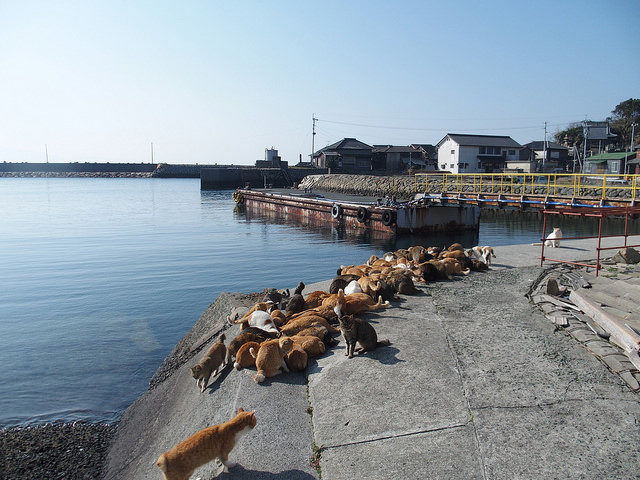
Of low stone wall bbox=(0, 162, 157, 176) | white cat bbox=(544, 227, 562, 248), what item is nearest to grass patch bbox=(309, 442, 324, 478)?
white cat bbox=(544, 227, 562, 248)

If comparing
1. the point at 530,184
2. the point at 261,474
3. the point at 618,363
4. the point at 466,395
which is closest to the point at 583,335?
the point at 618,363

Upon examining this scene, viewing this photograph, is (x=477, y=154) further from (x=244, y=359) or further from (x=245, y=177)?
(x=244, y=359)

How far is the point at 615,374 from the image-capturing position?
529 cm

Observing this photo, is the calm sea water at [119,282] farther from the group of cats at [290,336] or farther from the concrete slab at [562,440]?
the concrete slab at [562,440]

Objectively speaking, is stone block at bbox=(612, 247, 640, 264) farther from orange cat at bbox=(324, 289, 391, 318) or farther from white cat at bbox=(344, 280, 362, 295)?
white cat at bbox=(344, 280, 362, 295)

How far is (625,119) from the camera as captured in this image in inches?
2913

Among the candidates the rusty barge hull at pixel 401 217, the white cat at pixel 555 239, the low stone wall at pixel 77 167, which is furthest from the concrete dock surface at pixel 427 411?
the low stone wall at pixel 77 167

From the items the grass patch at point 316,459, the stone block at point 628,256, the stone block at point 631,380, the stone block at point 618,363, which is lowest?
the grass patch at point 316,459

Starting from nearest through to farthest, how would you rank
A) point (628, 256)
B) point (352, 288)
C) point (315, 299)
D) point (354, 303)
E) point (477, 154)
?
point (354, 303)
point (352, 288)
point (315, 299)
point (628, 256)
point (477, 154)

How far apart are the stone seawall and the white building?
8.89 m

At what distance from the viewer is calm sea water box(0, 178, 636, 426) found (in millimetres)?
8641

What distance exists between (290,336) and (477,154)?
59581mm

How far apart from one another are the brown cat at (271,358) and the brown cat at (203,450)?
1307mm

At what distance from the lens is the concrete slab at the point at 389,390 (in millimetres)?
4598
